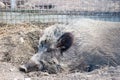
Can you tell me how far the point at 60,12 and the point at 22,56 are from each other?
6.92 ft

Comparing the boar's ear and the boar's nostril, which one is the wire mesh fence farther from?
the boar's nostril

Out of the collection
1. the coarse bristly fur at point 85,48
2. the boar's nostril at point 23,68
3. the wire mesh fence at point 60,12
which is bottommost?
the boar's nostril at point 23,68

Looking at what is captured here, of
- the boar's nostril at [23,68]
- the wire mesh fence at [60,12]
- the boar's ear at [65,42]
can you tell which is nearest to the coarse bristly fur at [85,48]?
the boar's ear at [65,42]

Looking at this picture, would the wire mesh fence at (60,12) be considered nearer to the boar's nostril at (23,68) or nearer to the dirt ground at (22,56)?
the dirt ground at (22,56)

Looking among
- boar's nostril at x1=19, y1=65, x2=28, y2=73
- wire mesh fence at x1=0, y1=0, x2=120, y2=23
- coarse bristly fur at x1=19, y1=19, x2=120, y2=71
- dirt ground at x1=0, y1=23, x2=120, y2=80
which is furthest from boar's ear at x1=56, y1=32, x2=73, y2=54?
wire mesh fence at x1=0, y1=0, x2=120, y2=23

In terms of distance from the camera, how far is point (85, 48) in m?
4.99

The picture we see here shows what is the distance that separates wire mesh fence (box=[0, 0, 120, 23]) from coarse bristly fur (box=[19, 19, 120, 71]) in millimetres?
1841

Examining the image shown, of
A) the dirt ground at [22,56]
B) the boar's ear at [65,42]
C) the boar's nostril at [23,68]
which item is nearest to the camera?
the dirt ground at [22,56]

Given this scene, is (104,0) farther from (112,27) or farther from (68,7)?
(112,27)

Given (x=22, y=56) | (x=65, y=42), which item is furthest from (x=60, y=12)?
(x=65, y=42)

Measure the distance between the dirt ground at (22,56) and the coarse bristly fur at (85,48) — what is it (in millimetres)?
267

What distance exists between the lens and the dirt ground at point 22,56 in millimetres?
4316

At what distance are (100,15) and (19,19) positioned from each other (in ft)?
5.40

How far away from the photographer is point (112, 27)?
5320mm
